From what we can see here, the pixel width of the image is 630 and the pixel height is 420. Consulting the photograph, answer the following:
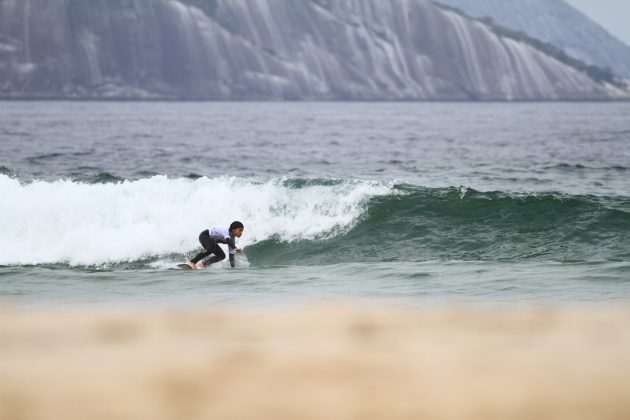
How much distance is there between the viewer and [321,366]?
715cm

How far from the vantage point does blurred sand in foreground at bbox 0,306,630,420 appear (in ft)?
20.4

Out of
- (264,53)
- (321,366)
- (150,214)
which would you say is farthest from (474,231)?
(264,53)

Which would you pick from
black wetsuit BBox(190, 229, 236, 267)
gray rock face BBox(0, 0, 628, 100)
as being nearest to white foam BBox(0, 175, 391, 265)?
black wetsuit BBox(190, 229, 236, 267)

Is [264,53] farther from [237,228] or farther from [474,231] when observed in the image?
[237,228]

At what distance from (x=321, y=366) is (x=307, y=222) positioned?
37.2 feet

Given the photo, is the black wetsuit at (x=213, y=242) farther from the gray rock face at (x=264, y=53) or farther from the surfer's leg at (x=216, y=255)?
the gray rock face at (x=264, y=53)

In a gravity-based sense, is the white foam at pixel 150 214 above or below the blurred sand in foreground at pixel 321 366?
above

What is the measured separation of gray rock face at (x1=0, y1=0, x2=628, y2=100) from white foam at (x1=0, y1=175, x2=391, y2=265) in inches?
4710

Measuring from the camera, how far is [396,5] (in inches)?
6491

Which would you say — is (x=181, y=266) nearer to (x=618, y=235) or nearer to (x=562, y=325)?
(x=562, y=325)

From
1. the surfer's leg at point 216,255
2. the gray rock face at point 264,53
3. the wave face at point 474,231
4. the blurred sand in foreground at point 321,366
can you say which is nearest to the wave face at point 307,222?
the wave face at point 474,231

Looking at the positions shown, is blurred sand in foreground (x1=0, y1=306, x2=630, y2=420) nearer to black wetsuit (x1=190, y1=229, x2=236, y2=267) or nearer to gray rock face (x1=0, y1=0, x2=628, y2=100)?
black wetsuit (x1=190, y1=229, x2=236, y2=267)

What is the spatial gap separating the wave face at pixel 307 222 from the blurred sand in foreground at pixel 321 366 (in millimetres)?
6829

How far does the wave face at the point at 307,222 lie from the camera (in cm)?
1650
